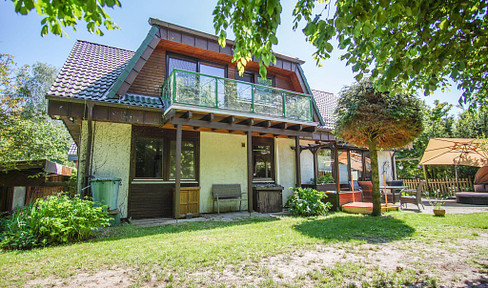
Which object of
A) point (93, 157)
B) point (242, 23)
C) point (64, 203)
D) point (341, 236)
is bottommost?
point (341, 236)

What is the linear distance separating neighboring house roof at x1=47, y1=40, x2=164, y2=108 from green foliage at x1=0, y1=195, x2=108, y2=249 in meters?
3.33

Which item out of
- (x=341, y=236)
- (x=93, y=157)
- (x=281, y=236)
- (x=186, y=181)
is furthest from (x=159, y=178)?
(x=341, y=236)

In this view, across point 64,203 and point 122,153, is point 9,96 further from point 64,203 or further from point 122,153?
point 64,203

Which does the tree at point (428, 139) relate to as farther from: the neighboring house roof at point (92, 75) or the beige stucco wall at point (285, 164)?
the neighboring house roof at point (92, 75)

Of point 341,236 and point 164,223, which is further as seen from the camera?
point 164,223

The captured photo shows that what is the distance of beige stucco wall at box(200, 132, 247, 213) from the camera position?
9.90m

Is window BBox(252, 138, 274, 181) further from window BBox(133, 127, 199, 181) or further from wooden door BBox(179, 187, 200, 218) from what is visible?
wooden door BBox(179, 187, 200, 218)

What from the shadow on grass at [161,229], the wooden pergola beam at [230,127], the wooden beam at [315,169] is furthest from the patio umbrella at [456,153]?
the shadow on grass at [161,229]

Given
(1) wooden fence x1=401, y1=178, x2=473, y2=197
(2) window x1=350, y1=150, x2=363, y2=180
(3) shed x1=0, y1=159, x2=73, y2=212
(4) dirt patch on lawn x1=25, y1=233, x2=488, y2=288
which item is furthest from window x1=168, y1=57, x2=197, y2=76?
(1) wooden fence x1=401, y1=178, x2=473, y2=197

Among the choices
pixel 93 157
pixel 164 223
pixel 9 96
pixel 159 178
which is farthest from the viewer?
pixel 159 178

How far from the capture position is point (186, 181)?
31.4ft

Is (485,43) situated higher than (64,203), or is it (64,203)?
(485,43)

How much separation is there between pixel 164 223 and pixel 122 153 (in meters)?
2.84

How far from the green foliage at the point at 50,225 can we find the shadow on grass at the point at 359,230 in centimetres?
465
